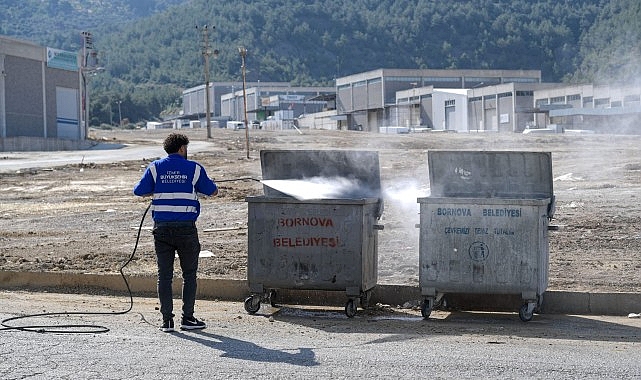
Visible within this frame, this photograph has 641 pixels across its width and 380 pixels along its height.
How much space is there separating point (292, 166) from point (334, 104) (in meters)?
108

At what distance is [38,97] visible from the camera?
62469 millimetres

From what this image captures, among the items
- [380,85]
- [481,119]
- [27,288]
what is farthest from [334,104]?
[27,288]

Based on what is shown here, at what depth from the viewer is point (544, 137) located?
5134cm

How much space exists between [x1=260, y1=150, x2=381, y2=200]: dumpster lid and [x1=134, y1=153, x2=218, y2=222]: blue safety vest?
1.68 m

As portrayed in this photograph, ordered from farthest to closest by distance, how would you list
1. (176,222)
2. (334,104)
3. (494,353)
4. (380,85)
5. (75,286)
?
(334,104) → (380,85) → (75,286) → (176,222) → (494,353)

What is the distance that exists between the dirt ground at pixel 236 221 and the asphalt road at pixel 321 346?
176 centimetres

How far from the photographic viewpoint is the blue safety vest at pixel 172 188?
368 inches

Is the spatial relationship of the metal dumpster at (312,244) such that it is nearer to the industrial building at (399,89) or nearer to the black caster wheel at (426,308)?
the black caster wheel at (426,308)

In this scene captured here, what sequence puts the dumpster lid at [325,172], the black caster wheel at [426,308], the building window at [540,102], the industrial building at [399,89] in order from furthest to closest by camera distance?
the industrial building at [399,89] → the building window at [540,102] → the dumpster lid at [325,172] → the black caster wheel at [426,308]

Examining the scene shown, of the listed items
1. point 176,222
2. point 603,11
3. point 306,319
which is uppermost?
point 603,11

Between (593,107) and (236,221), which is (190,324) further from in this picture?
(593,107)

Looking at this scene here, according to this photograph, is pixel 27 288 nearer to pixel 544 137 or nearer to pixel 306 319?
pixel 306 319

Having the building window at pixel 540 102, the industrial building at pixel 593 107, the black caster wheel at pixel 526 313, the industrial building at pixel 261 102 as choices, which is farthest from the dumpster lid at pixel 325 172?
the industrial building at pixel 261 102

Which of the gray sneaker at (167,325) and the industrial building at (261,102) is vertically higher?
the industrial building at (261,102)
